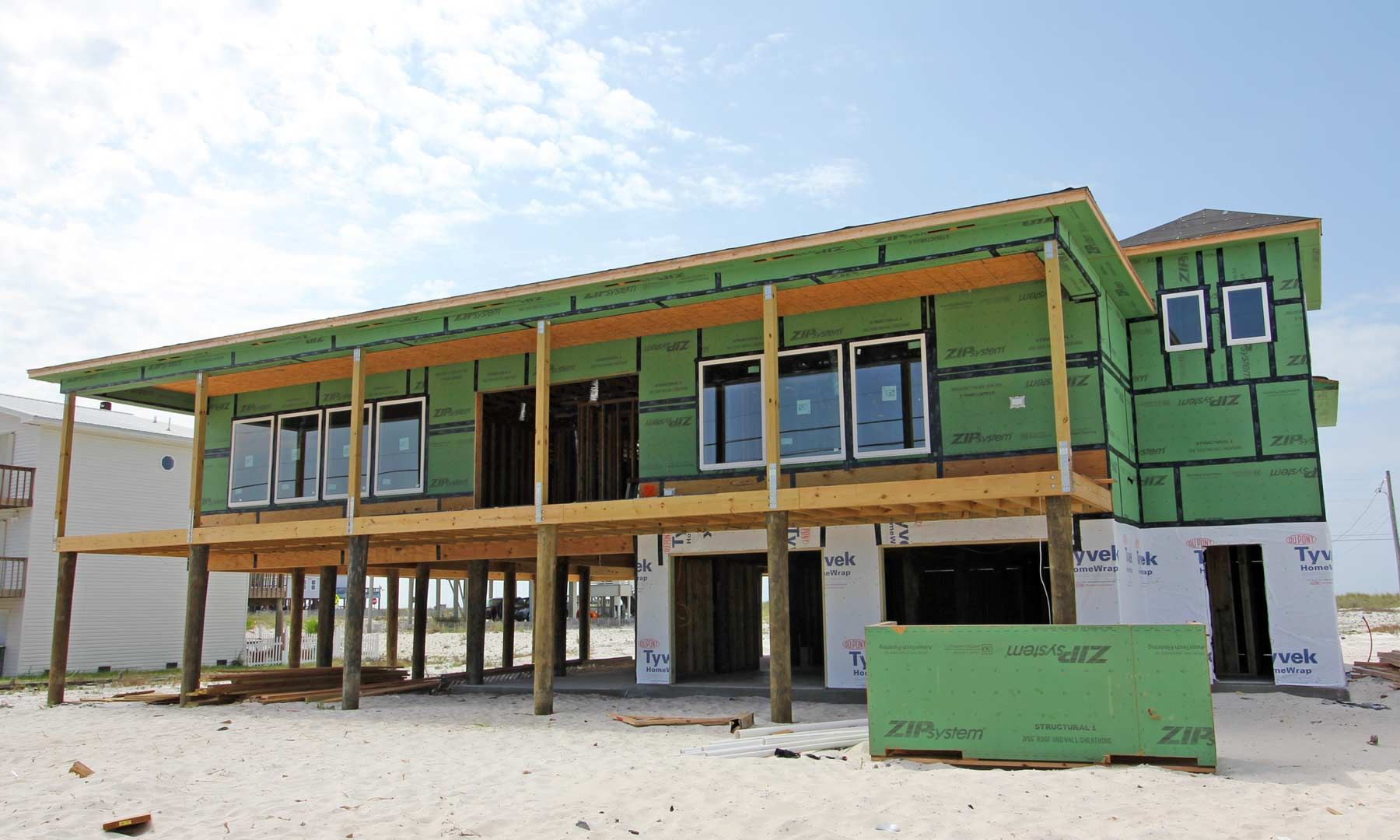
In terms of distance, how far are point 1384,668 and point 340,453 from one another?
18143 millimetres

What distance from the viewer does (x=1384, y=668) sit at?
57.8 feet

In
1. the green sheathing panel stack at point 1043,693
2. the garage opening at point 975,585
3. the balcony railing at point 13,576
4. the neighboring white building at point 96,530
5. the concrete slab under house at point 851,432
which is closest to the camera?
the green sheathing panel stack at point 1043,693

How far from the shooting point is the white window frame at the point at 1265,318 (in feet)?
51.8

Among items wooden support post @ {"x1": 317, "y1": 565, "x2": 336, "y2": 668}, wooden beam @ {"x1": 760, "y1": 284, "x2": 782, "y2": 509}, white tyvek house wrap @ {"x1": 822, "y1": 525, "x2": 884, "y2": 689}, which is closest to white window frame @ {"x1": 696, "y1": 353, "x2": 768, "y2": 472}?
white tyvek house wrap @ {"x1": 822, "y1": 525, "x2": 884, "y2": 689}

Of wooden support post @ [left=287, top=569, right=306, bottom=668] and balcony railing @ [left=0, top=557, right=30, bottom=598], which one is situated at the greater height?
balcony railing @ [left=0, top=557, right=30, bottom=598]

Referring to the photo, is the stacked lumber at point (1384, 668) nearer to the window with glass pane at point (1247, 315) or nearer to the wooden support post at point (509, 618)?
the window with glass pane at point (1247, 315)

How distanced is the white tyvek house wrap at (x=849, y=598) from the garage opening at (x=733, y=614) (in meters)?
1.11

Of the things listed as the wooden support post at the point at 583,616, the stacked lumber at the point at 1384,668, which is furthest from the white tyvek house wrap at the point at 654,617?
the stacked lumber at the point at 1384,668

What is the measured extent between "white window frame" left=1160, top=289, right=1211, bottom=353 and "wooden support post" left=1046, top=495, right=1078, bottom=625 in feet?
19.2

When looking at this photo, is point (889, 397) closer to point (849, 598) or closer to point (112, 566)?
point (849, 598)

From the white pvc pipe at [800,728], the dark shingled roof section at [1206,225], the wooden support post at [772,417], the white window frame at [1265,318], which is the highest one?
the dark shingled roof section at [1206,225]

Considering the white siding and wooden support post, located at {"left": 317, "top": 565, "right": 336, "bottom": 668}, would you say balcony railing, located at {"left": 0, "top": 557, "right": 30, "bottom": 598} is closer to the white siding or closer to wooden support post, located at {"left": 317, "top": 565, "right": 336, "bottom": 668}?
the white siding

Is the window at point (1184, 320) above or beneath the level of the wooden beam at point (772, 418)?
A: above

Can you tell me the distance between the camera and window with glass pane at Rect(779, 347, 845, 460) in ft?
49.6
